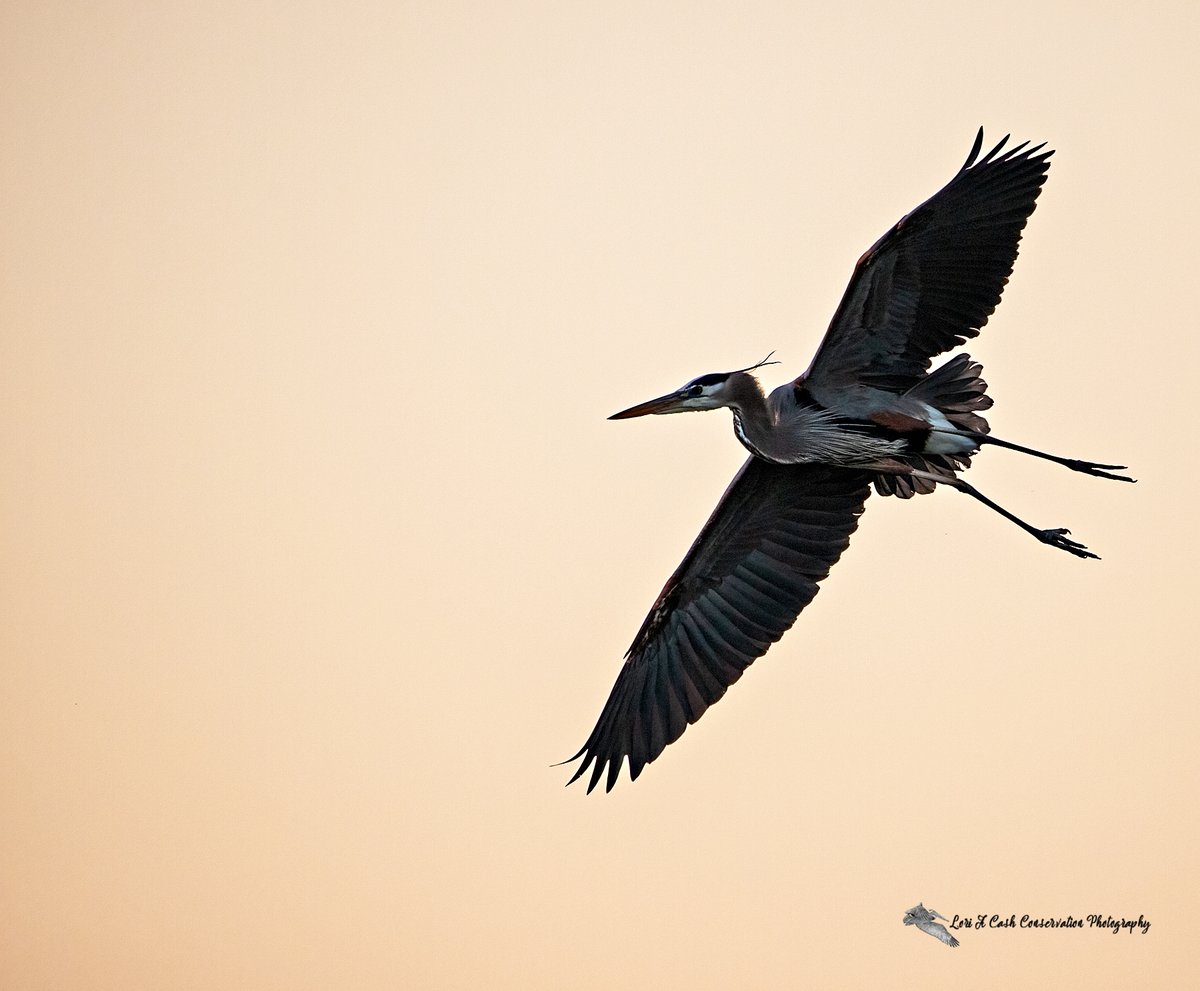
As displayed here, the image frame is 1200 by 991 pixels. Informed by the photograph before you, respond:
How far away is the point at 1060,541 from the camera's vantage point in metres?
8.44

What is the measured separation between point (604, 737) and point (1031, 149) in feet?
14.0

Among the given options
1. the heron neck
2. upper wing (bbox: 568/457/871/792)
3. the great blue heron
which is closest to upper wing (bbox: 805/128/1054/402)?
the great blue heron

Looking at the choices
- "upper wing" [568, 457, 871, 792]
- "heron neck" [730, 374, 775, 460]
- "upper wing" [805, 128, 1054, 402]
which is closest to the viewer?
"upper wing" [805, 128, 1054, 402]

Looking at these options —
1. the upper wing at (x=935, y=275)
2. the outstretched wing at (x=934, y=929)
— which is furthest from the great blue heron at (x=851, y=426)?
the outstretched wing at (x=934, y=929)

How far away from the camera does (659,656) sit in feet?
30.2

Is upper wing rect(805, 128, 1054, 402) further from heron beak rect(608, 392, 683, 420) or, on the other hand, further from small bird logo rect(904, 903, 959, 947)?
small bird logo rect(904, 903, 959, 947)

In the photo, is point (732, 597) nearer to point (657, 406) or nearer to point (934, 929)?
point (657, 406)

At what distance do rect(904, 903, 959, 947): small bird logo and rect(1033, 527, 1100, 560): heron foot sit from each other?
4.50m

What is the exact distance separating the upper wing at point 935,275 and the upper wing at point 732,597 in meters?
0.97

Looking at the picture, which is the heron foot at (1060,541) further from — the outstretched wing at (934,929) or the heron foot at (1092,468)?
the outstretched wing at (934,929)

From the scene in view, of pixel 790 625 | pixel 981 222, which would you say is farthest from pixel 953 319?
pixel 790 625

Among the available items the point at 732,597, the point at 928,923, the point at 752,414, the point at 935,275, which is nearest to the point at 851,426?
the point at 752,414

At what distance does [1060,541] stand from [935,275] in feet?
5.83

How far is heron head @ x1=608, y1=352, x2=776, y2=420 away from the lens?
8102mm
